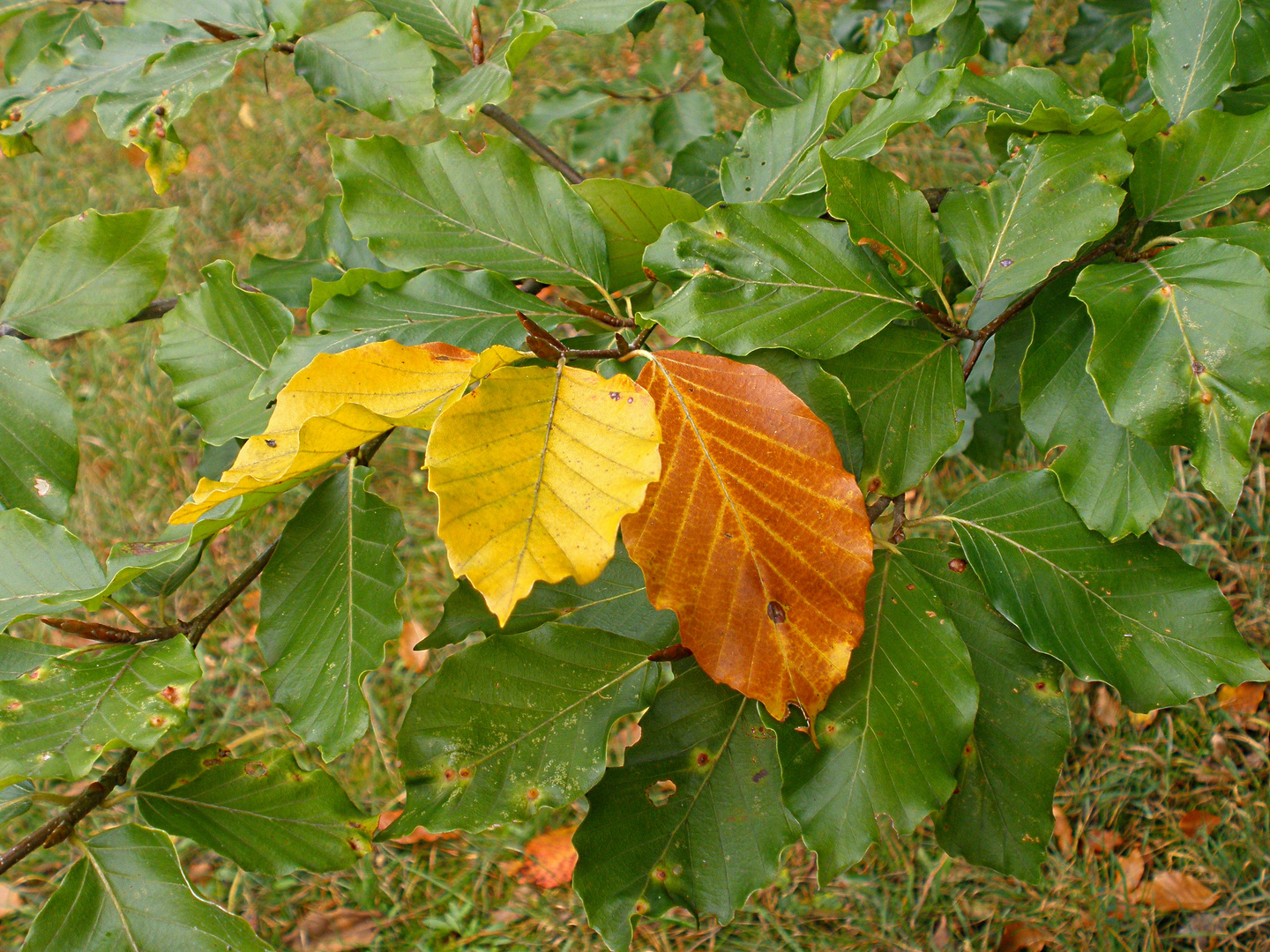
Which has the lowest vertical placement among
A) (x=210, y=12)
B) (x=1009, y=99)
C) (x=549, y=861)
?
(x=549, y=861)

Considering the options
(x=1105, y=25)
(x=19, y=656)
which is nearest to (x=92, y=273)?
(x=19, y=656)

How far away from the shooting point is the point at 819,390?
0.77m

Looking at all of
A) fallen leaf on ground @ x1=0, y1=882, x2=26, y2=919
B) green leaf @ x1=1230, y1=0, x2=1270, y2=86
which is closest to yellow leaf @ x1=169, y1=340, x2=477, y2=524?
green leaf @ x1=1230, y1=0, x2=1270, y2=86

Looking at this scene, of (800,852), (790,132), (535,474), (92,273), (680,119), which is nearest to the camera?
(535,474)

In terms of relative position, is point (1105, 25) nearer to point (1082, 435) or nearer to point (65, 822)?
point (1082, 435)

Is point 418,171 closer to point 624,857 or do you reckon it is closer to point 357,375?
point 357,375

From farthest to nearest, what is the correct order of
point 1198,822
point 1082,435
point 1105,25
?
point 1198,822 < point 1105,25 < point 1082,435

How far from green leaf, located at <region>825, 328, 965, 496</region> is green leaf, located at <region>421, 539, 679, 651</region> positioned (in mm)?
231

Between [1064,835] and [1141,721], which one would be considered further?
[1141,721]

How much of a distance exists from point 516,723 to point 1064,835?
151cm

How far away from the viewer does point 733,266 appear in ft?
2.50

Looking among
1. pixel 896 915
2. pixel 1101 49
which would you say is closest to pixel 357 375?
pixel 1101 49

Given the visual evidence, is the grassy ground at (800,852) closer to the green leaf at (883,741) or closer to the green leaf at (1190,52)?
the green leaf at (883,741)

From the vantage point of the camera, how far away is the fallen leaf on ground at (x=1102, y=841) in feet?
6.07
